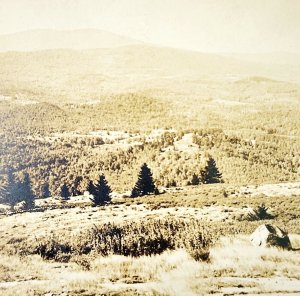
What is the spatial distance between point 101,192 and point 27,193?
2151 millimetres

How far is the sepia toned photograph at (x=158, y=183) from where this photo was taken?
7934mm

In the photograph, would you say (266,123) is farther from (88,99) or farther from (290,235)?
(88,99)

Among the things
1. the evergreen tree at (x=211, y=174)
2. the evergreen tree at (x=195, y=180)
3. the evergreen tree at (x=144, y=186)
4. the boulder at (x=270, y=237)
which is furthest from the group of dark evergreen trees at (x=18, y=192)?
the boulder at (x=270, y=237)

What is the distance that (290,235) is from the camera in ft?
29.1

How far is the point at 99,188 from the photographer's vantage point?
1048cm

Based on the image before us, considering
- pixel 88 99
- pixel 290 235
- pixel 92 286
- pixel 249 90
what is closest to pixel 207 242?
pixel 290 235

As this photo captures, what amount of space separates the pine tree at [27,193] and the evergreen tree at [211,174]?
487 centimetres

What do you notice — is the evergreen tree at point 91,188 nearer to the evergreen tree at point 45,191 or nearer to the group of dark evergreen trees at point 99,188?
the group of dark evergreen trees at point 99,188

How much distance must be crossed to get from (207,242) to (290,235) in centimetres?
198

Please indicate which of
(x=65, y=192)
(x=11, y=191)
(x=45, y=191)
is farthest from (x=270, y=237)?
(x=11, y=191)

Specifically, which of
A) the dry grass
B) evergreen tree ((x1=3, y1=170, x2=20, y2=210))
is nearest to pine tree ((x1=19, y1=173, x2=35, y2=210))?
evergreen tree ((x1=3, y1=170, x2=20, y2=210))

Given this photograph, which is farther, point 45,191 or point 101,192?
point 45,191

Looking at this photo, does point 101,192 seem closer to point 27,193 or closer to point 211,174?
point 27,193

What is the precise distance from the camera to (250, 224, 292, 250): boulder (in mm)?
8500
